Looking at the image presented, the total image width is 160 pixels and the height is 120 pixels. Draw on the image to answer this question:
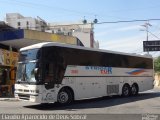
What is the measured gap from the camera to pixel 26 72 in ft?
60.5

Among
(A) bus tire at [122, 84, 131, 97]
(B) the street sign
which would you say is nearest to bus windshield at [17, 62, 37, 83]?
(A) bus tire at [122, 84, 131, 97]

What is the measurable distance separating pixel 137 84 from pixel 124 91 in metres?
1.93

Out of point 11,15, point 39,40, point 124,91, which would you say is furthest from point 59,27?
point 124,91

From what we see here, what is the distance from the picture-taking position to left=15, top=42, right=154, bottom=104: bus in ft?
58.4

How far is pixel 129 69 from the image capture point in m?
25.0

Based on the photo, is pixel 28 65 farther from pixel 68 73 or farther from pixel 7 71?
pixel 7 71

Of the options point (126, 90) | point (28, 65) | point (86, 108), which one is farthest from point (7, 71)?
point (86, 108)

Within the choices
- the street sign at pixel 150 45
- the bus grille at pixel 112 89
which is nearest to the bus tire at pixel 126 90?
the bus grille at pixel 112 89

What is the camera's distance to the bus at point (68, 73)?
17.8 metres

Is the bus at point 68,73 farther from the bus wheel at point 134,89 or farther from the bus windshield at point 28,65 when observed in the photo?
the bus wheel at point 134,89

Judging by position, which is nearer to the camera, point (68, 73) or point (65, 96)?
point (65, 96)

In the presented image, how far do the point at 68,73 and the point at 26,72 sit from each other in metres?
2.19

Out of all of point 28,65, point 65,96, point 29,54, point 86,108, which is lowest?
point 86,108

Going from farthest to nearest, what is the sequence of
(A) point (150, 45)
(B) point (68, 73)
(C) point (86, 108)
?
(A) point (150, 45)
(B) point (68, 73)
(C) point (86, 108)
